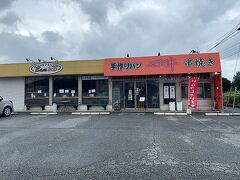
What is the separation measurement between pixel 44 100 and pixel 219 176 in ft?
60.6

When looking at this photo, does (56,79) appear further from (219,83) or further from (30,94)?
(219,83)

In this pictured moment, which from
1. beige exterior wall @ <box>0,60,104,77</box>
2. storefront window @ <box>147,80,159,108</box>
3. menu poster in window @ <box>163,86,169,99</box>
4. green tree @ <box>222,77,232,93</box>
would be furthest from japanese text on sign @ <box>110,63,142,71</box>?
green tree @ <box>222,77,232,93</box>

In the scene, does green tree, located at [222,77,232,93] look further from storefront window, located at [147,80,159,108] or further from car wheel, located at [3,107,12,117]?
car wheel, located at [3,107,12,117]

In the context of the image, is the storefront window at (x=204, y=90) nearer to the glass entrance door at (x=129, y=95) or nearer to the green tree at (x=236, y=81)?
the glass entrance door at (x=129, y=95)

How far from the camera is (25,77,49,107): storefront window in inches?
807

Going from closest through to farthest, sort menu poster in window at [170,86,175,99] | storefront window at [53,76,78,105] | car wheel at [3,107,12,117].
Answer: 1. car wheel at [3,107,12,117]
2. menu poster in window at [170,86,175,99]
3. storefront window at [53,76,78,105]

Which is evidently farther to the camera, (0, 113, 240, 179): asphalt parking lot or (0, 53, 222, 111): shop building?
(0, 53, 222, 111): shop building

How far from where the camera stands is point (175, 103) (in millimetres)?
18328

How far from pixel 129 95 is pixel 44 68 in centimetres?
821

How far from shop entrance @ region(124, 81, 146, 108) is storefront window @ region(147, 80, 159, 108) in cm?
43

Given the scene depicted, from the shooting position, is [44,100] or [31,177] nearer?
[31,177]

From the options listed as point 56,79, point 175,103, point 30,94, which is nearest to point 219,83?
point 175,103

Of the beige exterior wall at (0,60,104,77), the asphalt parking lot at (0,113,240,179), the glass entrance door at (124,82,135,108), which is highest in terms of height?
the beige exterior wall at (0,60,104,77)

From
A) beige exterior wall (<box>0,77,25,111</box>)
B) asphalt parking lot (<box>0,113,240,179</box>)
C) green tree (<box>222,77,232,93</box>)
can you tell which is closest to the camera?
asphalt parking lot (<box>0,113,240,179</box>)
